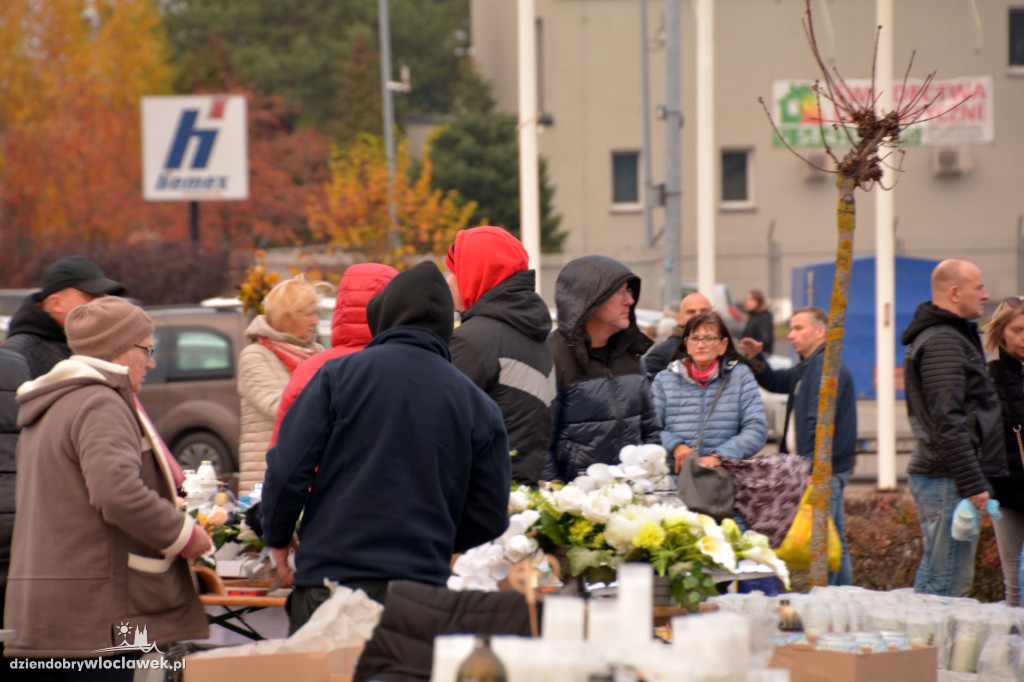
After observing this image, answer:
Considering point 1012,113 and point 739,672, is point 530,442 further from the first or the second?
point 1012,113

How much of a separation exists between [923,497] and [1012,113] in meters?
28.0

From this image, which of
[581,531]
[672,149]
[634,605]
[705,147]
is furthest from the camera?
[672,149]

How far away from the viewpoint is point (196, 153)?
22500 millimetres

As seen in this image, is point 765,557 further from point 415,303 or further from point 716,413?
point 716,413

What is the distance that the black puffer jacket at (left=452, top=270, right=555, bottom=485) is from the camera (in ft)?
→ 14.2

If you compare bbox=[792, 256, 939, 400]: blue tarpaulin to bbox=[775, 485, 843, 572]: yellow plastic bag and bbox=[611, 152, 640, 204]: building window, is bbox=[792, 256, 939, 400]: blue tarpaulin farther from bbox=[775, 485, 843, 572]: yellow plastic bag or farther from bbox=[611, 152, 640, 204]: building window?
bbox=[611, 152, 640, 204]: building window

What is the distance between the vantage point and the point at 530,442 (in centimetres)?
443

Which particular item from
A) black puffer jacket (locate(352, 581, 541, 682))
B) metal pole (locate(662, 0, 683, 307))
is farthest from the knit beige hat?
metal pole (locate(662, 0, 683, 307))

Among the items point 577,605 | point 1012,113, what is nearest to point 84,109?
point 1012,113

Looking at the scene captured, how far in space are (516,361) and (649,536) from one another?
1.08m

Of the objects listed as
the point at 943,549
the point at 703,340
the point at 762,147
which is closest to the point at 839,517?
the point at 943,549

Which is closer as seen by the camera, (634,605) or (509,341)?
(634,605)

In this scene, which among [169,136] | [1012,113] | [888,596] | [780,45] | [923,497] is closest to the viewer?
[888,596]

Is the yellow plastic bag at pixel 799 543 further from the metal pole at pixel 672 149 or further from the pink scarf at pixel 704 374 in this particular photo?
the metal pole at pixel 672 149
